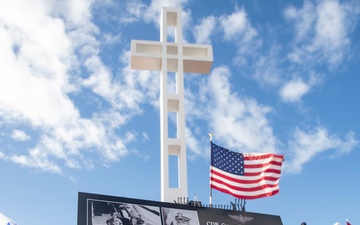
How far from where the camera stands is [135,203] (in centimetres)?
1581

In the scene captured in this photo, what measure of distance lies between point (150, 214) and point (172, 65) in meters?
9.61

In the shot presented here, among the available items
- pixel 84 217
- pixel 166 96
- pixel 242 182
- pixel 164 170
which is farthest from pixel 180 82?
pixel 84 217

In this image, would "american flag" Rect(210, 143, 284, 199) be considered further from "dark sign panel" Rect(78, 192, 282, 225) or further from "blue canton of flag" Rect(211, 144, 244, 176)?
"dark sign panel" Rect(78, 192, 282, 225)

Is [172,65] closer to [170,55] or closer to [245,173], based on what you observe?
[170,55]

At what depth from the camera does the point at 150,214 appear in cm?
1570

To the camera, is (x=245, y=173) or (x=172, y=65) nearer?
(x=245, y=173)

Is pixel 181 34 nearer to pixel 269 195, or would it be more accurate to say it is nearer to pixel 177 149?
pixel 177 149

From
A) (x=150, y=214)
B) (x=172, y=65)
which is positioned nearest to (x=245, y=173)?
(x=150, y=214)

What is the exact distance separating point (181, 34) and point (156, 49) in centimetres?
149

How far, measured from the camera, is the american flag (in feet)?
62.7

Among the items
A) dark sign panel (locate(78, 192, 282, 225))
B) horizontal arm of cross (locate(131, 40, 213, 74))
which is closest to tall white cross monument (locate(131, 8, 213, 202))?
horizontal arm of cross (locate(131, 40, 213, 74))

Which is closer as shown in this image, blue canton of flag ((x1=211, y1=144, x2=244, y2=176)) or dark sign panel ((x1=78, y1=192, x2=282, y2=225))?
dark sign panel ((x1=78, y1=192, x2=282, y2=225))

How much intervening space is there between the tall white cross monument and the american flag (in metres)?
1.74

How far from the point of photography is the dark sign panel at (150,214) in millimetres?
14984
